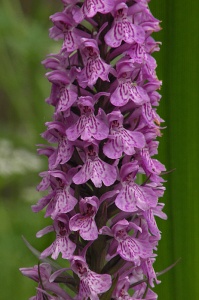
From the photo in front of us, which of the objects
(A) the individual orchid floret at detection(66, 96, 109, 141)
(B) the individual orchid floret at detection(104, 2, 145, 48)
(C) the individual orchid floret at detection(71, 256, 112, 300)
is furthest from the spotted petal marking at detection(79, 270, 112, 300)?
(B) the individual orchid floret at detection(104, 2, 145, 48)

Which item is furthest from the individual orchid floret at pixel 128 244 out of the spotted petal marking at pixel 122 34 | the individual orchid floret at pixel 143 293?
the spotted petal marking at pixel 122 34

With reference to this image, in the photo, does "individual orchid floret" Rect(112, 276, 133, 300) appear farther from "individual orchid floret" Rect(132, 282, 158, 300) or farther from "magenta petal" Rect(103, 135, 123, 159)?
"magenta petal" Rect(103, 135, 123, 159)

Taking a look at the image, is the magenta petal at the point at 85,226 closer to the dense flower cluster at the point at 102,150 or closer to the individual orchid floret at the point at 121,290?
the dense flower cluster at the point at 102,150

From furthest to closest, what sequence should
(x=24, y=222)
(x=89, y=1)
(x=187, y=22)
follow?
(x=24, y=222) < (x=187, y=22) < (x=89, y=1)

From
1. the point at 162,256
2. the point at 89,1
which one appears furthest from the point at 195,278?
the point at 89,1

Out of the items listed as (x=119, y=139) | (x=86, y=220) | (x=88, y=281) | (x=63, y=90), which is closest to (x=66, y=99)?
(x=63, y=90)

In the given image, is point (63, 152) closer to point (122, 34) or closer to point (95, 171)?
point (95, 171)

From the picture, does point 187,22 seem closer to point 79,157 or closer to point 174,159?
point 174,159

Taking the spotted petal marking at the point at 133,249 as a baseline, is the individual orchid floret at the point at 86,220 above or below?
above
